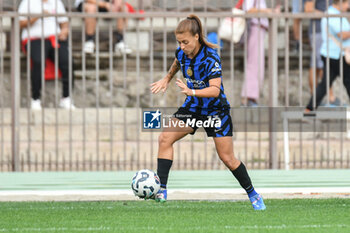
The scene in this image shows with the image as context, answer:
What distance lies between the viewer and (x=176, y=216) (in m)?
8.32

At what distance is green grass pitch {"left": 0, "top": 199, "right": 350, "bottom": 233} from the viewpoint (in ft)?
24.6

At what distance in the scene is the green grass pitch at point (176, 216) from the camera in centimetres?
749

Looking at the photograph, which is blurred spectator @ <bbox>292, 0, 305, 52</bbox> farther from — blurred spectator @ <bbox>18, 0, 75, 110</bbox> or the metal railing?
blurred spectator @ <bbox>18, 0, 75, 110</bbox>

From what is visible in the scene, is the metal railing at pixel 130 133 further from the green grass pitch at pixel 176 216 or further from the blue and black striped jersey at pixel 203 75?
the blue and black striped jersey at pixel 203 75

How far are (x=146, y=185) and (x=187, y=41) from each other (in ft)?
4.40

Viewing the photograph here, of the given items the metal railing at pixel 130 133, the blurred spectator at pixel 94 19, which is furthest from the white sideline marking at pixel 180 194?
the blurred spectator at pixel 94 19

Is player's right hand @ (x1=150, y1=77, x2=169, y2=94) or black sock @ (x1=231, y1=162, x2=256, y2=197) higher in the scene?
player's right hand @ (x1=150, y1=77, x2=169, y2=94)

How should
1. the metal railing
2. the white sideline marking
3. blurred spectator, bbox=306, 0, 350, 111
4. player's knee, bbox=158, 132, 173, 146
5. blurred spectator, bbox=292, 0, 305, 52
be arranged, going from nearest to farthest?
player's knee, bbox=158, 132, 173, 146
the white sideline marking
the metal railing
blurred spectator, bbox=306, 0, 350, 111
blurred spectator, bbox=292, 0, 305, 52

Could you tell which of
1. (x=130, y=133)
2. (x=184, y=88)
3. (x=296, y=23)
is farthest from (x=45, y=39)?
(x=184, y=88)

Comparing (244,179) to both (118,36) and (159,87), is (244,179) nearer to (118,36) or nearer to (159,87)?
(159,87)

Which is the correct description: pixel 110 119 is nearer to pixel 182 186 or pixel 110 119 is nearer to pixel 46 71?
pixel 46 71

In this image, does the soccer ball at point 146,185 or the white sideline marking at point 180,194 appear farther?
the white sideline marking at point 180,194

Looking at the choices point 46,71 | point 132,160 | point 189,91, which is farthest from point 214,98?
point 46,71

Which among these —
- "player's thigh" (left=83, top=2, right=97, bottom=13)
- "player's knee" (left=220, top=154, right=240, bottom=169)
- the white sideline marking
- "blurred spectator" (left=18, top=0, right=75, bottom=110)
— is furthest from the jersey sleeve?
"player's thigh" (left=83, top=2, right=97, bottom=13)
